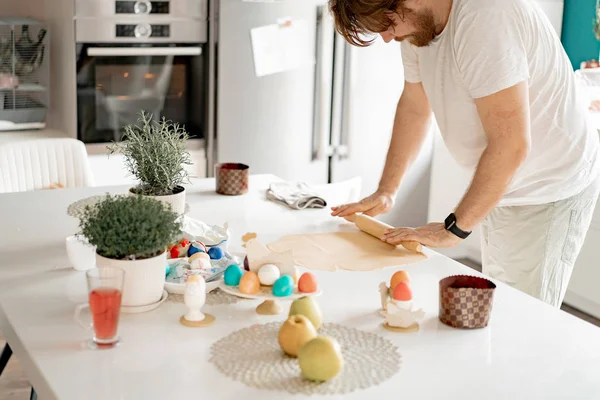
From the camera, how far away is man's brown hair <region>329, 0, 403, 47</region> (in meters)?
1.84

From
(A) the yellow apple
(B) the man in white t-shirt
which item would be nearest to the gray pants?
(B) the man in white t-shirt

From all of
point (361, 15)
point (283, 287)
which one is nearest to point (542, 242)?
point (361, 15)

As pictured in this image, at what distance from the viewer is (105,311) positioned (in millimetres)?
1407

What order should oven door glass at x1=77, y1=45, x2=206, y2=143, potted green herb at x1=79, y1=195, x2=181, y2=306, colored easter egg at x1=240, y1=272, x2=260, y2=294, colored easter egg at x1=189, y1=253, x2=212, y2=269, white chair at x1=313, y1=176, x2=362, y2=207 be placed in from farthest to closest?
oven door glass at x1=77, y1=45, x2=206, y2=143
white chair at x1=313, y1=176, x2=362, y2=207
colored easter egg at x1=189, y1=253, x2=212, y2=269
colored easter egg at x1=240, y1=272, x2=260, y2=294
potted green herb at x1=79, y1=195, x2=181, y2=306

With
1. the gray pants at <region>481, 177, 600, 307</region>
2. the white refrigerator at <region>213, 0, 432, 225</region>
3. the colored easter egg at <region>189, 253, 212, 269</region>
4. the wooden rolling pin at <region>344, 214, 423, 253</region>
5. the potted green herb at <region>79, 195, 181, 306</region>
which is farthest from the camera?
the white refrigerator at <region>213, 0, 432, 225</region>

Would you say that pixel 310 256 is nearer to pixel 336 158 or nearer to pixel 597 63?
pixel 336 158

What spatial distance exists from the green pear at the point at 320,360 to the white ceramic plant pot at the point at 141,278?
38 centimetres

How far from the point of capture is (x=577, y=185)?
219cm

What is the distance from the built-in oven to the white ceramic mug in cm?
200

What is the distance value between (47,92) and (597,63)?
2.52 m

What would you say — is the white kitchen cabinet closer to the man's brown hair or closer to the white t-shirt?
the white t-shirt

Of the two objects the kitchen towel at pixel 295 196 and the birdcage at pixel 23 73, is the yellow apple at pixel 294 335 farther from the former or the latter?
the birdcage at pixel 23 73

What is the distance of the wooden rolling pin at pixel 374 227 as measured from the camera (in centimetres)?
196

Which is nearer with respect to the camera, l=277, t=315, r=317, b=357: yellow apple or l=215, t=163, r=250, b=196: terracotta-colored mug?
l=277, t=315, r=317, b=357: yellow apple
